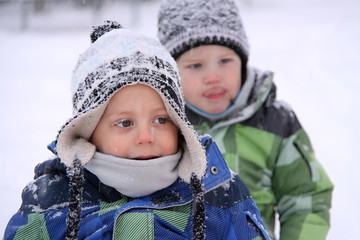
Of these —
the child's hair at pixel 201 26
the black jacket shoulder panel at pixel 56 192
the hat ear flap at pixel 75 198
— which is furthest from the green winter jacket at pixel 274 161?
the hat ear flap at pixel 75 198

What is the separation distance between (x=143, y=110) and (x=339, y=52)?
17.8ft

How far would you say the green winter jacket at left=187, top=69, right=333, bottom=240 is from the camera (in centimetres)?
252

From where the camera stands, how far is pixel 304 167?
2562 millimetres

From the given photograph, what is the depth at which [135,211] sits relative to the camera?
67.4 inches

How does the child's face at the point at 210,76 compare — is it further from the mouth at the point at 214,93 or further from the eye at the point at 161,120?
the eye at the point at 161,120

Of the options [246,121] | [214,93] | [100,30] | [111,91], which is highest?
[100,30]

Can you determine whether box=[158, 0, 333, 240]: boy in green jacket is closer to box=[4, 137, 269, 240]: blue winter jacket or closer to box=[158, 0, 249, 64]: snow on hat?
box=[158, 0, 249, 64]: snow on hat

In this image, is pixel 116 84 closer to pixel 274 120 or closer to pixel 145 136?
pixel 145 136

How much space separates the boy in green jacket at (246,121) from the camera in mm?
2539

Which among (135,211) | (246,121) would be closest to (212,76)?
(246,121)

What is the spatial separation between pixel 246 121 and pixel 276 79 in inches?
130

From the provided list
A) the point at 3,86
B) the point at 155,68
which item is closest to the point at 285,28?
the point at 3,86

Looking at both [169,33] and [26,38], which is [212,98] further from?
[26,38]

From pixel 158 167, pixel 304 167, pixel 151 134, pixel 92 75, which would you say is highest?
pixel 92 75
